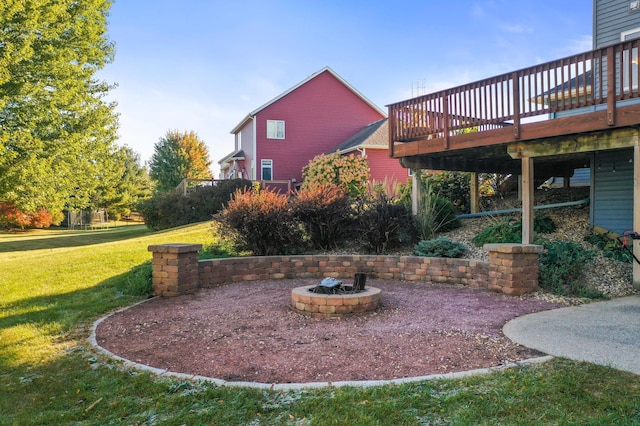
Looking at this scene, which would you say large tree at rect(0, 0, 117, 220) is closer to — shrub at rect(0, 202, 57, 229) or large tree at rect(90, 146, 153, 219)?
shrub at rect(0, 202, 57, 229)

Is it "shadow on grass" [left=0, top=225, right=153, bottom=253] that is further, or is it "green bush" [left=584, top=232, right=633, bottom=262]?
"shadow on grass" [left=0, top=225, right=153, bottom=253]

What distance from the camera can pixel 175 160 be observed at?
37.7 metres

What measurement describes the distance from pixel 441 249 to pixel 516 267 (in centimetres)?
174

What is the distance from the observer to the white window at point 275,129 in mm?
22859

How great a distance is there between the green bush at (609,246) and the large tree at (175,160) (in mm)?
33162

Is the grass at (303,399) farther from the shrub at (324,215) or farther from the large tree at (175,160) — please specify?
the large tree at (175,160)

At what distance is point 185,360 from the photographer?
3738mm

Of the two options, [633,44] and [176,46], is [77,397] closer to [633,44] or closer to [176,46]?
[633,44]

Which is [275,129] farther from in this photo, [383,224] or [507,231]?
[507,231]

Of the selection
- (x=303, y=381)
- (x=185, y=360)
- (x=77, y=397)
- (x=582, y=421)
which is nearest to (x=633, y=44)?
(x=582, y=421)

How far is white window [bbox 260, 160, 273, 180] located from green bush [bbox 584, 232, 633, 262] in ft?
54.1

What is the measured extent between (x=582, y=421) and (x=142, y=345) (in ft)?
11.9

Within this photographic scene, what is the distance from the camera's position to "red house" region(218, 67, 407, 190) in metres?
22.7

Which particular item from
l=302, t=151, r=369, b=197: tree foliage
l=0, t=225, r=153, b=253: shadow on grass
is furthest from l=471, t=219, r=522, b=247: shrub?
l=0, t=225, r=153, b=253: shadow on grass
